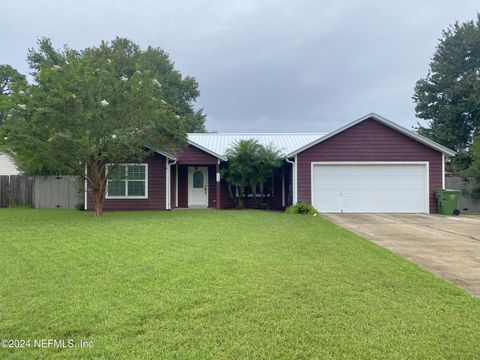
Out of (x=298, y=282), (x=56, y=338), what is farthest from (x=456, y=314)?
(x=56, y=338)

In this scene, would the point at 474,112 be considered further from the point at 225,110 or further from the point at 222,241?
the point at 222,241

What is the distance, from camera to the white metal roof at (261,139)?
66.2ft

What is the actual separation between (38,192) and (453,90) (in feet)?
90.9

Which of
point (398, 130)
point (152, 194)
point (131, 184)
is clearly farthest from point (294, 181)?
point (131, 184)

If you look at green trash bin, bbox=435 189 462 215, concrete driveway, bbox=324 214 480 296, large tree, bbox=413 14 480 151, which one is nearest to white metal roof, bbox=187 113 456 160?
green trash bin, bbox=435 189 462 215

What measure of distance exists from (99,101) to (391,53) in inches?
602

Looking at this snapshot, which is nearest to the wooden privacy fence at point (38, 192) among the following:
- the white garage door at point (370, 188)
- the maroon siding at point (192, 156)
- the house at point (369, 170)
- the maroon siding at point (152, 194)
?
the maroon siding at point (152, 194)

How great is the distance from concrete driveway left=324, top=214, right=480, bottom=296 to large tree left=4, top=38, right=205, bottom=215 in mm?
7585

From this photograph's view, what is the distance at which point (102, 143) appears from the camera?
1278 centimetres

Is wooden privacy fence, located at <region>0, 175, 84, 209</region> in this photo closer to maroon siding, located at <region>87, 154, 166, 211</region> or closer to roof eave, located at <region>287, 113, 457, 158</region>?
maroon siding, located at <region>87, 154, 166, 211</region>

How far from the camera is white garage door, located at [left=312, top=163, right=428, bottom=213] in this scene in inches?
632

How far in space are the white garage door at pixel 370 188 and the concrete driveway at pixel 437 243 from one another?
3.39m

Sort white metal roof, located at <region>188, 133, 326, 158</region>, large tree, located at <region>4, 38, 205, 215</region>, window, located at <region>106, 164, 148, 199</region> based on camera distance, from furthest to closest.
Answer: white metal roof, located at <region>188, 133, 326, 158</region>
window, located at <region>106, 164, 148, 199</region>
large tree, located at <region>4, 38, 205, 215</region>

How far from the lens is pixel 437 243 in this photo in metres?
8.25
